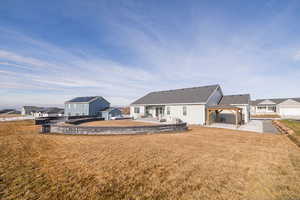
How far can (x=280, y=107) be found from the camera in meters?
39.9

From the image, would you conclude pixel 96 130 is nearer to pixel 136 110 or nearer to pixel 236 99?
pixel 136 110

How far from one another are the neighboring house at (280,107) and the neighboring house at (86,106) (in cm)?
5353

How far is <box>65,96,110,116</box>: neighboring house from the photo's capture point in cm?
3375

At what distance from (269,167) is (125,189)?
595 centimetres

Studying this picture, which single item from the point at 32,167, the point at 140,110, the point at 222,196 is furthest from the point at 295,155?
the point at 140,110

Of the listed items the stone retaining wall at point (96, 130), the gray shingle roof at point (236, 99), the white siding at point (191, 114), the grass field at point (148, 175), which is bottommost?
the grass field at point (148, 175)

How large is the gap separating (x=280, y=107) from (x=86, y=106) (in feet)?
190

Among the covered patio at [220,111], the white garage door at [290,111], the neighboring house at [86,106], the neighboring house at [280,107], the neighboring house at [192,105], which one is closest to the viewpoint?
the covered patio at [220,111]

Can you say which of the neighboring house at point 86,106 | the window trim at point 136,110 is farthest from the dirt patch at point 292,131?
the neighboring house at point 86,106

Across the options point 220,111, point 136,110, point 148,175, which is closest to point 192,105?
point 220,111

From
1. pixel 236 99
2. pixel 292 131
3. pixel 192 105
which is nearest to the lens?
pixel 292 131

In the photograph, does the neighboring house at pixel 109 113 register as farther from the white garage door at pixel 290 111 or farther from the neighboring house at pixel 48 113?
the white garage door at pixel 290 111

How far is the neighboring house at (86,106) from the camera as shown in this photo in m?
33.8

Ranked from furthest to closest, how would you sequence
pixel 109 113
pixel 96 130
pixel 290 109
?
pixel 290 109
pixel 109 113
pixel 96 130
